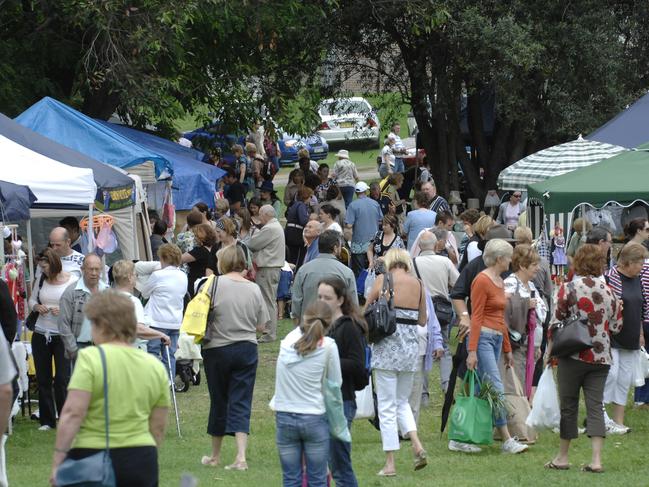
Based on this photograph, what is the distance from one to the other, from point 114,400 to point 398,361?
13.0 feet

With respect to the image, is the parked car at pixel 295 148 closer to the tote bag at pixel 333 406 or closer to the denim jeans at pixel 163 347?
the denim jeans at pixel 163 347

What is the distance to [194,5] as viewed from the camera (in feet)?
60.7

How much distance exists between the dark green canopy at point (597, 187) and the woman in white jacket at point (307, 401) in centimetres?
880

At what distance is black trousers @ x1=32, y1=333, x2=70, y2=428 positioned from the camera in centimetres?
1109

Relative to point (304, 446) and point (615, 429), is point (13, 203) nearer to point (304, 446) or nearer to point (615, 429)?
point (304, 446)

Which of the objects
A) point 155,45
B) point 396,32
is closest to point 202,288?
point 155,45

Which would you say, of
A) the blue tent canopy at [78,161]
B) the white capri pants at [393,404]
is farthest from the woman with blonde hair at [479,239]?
the white capri pants at [393,404]

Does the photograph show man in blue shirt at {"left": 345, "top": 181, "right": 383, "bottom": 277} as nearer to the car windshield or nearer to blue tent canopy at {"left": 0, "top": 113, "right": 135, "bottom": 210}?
blue tent canopy at {"left": 0, "top": 113, "right": 135, "bottom": 210}

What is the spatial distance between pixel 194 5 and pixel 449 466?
35.3ft

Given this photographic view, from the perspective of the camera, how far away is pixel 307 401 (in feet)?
23.3

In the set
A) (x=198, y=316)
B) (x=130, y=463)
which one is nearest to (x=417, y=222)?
(x=198, y=316)

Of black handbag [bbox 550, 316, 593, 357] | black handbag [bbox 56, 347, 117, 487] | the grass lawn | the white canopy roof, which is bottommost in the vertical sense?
the grass lawn

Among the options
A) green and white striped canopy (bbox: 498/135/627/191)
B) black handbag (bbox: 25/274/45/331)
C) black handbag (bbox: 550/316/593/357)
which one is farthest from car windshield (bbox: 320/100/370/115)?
black handbag (bbox: 550/316/593/357)

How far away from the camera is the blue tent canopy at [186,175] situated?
19.3 m
